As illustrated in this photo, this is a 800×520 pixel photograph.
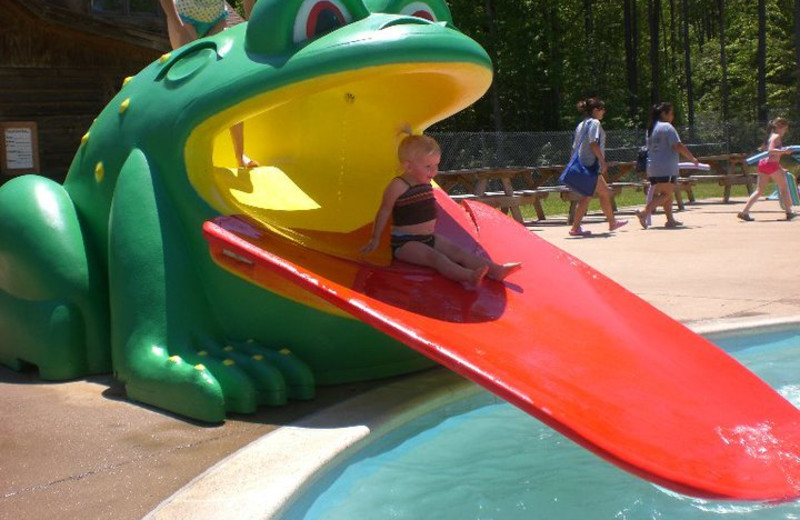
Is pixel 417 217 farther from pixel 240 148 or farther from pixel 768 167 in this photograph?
pixel 768 167

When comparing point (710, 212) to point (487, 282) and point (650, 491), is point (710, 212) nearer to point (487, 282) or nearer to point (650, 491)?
point (487, 282)

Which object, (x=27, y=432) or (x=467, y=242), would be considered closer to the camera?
(x=27, y=432)

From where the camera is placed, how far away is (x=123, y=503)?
3.05 m

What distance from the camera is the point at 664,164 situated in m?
13.1

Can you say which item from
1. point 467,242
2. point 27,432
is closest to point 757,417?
point 467,242

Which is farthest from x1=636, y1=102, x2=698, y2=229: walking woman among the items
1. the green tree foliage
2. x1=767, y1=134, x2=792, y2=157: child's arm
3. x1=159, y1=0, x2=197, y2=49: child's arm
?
the green tree foliage

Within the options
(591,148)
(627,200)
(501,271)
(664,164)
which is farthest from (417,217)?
(627,200)

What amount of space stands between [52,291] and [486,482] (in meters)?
2.47

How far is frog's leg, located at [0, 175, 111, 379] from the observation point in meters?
4.76

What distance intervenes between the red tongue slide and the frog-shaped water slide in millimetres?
12

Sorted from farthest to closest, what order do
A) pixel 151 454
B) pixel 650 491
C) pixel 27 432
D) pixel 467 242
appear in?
pixel 467 242, pixel 27 432, pixel 151 454, pixel 650 491

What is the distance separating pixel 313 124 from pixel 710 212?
1181 centimetres

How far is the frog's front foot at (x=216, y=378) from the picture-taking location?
13.1 ft

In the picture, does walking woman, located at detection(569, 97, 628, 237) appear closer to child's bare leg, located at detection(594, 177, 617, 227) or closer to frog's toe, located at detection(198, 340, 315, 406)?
child's bare leg, located at detection(594, 177, 617, 227)
